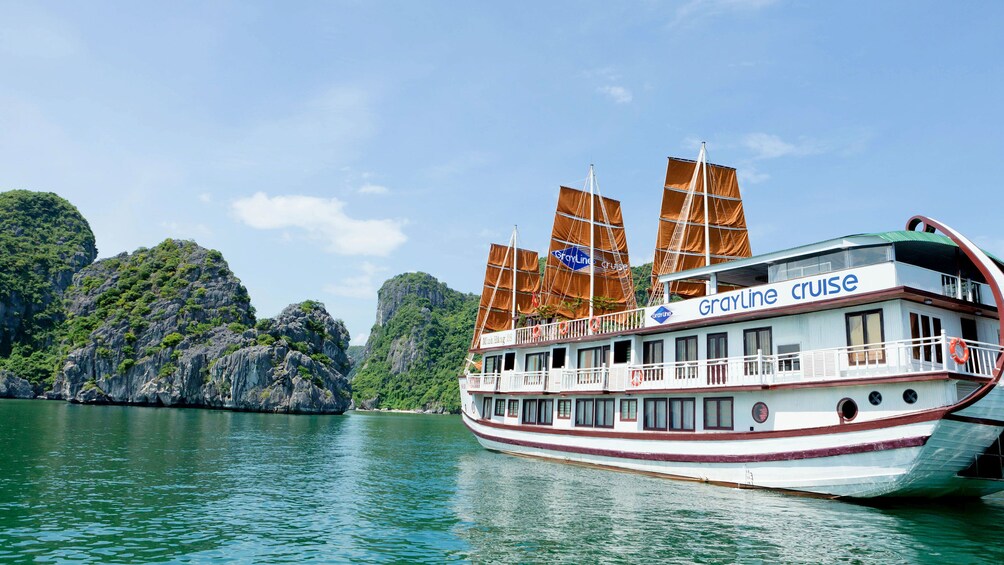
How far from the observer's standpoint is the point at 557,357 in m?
28.9

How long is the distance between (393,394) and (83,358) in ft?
295

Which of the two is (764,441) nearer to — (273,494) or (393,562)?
(393,562)

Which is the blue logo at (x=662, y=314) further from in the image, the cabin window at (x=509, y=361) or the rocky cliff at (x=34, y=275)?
the rocky cliff at (x=34, y=275)

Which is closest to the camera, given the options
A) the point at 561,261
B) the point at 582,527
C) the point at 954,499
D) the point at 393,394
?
the point at 582,527

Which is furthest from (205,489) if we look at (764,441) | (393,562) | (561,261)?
(561,261)

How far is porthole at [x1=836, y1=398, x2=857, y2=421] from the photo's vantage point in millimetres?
17141

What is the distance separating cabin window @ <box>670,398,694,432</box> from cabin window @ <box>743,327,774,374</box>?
2612 millimetres

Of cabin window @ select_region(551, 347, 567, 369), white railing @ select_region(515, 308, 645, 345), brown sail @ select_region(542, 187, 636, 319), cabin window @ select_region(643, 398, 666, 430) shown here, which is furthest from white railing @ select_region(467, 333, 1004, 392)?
brown sail @ select_region(542, 187, 636, 319)

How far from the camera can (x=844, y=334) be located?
58.6 feet

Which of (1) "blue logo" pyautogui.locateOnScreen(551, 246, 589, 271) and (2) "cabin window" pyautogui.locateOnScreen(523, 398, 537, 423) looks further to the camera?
(1) "blue logo" pyautogui.locateOnScreen(551, 246, 589, 271)

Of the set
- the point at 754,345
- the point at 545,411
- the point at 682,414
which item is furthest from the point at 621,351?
the point at 754,345

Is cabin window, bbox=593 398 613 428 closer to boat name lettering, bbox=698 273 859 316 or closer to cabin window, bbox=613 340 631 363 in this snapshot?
cabin window, bbox=613 340 631 363

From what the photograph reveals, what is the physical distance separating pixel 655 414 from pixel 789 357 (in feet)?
18.0

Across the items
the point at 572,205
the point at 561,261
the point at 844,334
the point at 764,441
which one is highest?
the point at 572,205
